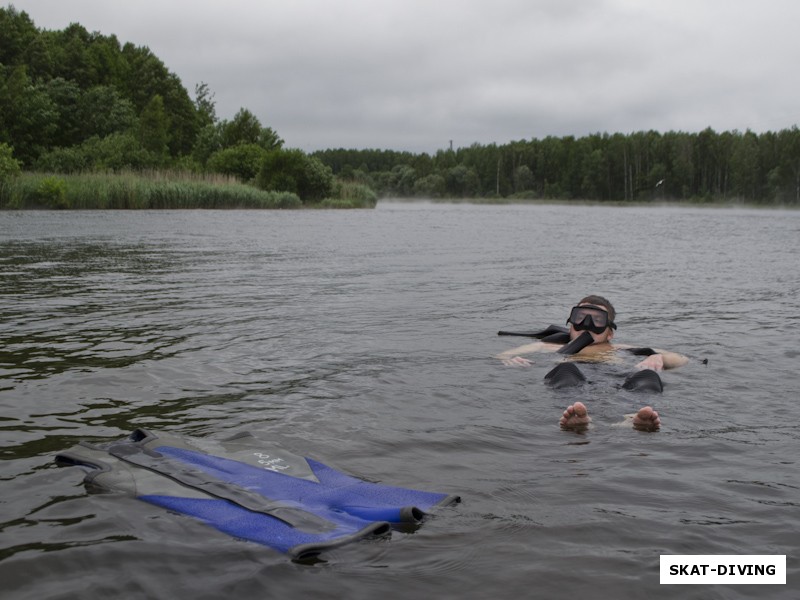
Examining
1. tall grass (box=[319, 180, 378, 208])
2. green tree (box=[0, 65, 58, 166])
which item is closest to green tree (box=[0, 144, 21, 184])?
tall grass (box=[319, 180, 378, 208])

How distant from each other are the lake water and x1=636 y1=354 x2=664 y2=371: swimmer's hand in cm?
15

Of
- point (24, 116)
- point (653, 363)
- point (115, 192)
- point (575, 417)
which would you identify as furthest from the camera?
point (24, 116)

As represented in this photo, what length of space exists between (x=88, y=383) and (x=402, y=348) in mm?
3238

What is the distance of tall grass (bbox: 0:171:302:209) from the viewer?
35.9 meters

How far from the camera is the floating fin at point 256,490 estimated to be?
372cm

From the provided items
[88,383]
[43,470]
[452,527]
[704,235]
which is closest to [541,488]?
[452,527]

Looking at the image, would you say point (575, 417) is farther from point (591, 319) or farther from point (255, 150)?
point (255, 150)

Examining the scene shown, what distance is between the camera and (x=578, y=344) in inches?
328

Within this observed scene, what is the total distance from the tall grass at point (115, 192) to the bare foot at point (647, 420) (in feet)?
115

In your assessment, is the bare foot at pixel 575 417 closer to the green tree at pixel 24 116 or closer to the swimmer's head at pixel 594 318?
the swimmer's head at pixel 594 318

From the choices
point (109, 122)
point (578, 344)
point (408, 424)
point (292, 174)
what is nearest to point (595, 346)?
point (578, 344)

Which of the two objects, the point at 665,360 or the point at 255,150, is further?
the point at 255,150

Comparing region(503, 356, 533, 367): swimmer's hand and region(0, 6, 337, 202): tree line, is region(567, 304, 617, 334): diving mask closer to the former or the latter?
region(503, 356, 533, 367): swimmer's hand

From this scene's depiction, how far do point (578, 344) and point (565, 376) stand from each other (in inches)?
57.9
